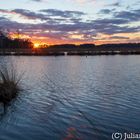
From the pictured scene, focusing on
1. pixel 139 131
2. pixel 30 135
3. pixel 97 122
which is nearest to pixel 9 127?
pixel 30 135

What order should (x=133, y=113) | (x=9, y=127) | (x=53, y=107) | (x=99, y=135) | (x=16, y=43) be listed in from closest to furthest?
1. (x=99, y=135)
2. (x=9, y=127)
3. (x=133, y=113)
4. (x=53, y=107)
5. (x=16, y=43)

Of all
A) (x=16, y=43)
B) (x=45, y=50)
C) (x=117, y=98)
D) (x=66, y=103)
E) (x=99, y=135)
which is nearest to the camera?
(x=99, y=135)

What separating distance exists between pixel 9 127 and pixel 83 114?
11.3 feet

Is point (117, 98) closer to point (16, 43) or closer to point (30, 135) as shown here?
point (30, 135)

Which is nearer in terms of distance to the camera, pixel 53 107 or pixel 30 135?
pixel 30 135

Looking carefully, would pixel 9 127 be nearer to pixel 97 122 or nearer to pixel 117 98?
pixel 97 122

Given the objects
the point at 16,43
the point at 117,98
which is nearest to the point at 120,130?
the point at 117,98

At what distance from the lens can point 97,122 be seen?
499 inches

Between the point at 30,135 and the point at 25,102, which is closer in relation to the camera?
the point at 30,135

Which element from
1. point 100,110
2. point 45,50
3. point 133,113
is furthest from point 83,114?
point 45,50

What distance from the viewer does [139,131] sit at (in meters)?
11.3

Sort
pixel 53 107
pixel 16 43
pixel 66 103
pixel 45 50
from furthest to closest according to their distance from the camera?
1. pixel 16 43
2. pixel 45 50
3. pixel 66 103
4. pixel 53 107

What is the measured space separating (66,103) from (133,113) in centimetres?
409

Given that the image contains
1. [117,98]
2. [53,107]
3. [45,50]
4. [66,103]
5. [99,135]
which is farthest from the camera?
[45,50]
